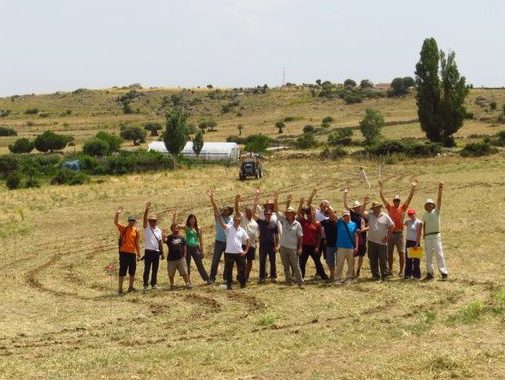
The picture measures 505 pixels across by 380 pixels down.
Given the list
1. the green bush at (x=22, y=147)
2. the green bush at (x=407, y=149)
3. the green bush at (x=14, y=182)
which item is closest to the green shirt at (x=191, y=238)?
the green bush at (x=14, y=182)

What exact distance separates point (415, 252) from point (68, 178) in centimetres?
Result: 3556

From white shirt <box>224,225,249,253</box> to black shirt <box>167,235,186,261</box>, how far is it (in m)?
0.94

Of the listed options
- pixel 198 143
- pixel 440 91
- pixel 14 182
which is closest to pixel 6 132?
pixel 198 143

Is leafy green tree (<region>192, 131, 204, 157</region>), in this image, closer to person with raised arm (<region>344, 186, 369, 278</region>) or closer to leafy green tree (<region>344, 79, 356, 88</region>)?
person with raised arm (<region>344, 186, 369, 278</region>)

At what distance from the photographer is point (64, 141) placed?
77250 mm

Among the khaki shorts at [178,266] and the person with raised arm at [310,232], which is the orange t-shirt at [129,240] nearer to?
the khaki shorts at [178,266]

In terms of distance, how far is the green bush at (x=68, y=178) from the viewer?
152ft

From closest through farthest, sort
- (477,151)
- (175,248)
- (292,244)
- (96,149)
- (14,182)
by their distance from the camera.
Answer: (292,244), (175,248), (14,182), (477,151), (96,149)

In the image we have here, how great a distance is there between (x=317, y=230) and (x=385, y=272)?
1.53 metres

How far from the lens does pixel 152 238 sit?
14.9 m

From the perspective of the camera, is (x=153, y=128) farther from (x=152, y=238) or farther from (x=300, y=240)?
(x=300, y=240)

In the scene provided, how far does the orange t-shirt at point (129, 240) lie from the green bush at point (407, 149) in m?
41.9

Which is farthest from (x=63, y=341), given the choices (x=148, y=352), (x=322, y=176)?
(x=322, y=176)

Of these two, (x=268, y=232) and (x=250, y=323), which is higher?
(x=268, y=232)
